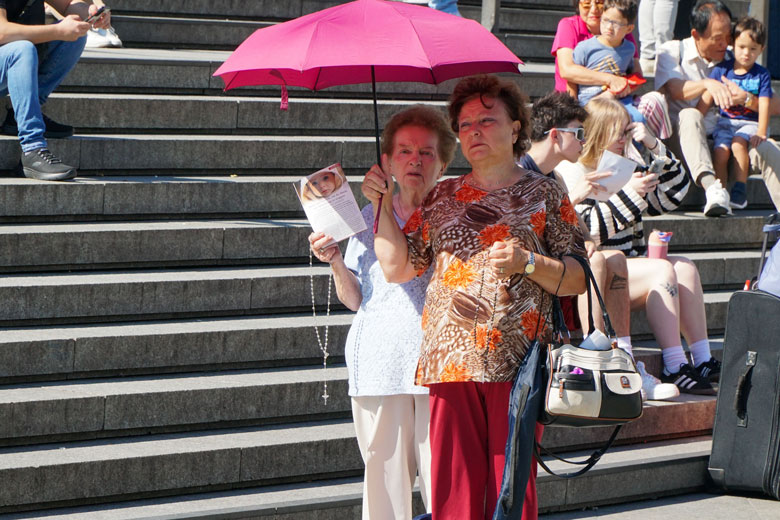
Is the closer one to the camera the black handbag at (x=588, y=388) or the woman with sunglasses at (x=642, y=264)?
the black handbag at (x=588, y=388)

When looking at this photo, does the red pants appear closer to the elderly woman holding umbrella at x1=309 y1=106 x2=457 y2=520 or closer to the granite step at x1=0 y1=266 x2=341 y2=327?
the elderly woman holding umbrella at x1=309 y1=106 x2=457 y2=520

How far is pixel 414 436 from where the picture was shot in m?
3.92

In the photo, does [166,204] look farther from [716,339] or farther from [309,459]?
[716,339]

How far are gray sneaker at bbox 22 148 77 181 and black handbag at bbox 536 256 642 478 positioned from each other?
326 centimetres

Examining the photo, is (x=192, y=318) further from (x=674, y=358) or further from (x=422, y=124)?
(x=674, y=358)

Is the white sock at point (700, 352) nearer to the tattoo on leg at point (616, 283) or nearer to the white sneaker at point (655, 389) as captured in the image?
the white sneaker at point (655, 389)

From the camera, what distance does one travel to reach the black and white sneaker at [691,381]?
579 cm

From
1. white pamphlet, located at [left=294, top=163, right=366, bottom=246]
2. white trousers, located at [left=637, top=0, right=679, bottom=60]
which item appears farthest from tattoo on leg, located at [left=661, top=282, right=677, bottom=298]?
white trousers, located at [left=637, top=0, right=679, bottom=60]

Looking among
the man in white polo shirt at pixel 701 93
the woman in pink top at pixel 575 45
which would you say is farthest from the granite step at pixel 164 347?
the man in white polo shirt at pixel 701 93

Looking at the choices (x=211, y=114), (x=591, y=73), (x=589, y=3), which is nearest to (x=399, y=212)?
(x=211, y=114)

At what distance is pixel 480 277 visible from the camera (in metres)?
3.52

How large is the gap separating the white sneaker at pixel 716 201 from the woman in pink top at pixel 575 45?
842mm

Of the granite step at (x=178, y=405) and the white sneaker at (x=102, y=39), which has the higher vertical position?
the white sneaker at (x=102, y=39)

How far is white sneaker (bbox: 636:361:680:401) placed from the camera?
5.59m
